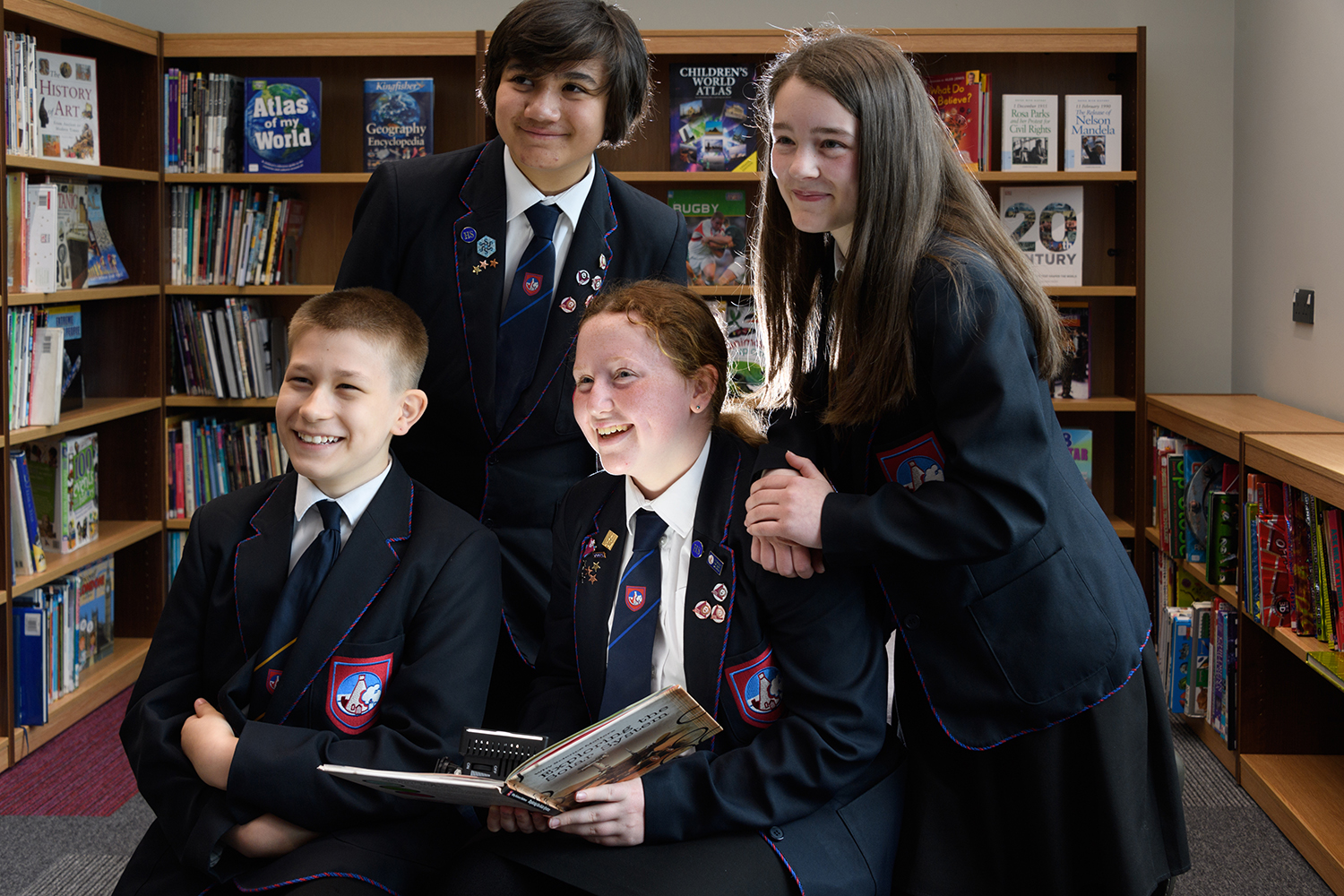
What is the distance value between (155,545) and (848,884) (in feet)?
10.3

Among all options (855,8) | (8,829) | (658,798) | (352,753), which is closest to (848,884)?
(658,798)

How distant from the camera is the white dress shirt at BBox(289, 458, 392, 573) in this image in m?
1.55

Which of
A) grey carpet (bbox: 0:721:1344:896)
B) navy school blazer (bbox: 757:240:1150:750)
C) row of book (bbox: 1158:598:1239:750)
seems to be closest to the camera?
navy school blazer (bbox: 757:240:1150:750)

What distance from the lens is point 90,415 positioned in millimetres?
3283

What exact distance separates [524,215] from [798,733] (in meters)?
0.91

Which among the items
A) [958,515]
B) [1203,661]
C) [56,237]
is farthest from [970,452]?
[56,237]

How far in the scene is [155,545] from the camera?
3.75 metres

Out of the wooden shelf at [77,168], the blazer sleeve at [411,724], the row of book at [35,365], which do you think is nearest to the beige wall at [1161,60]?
the wooden shelf at [77,168]

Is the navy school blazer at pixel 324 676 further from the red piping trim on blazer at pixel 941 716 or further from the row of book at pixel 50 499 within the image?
the row of book at pixel 50 499

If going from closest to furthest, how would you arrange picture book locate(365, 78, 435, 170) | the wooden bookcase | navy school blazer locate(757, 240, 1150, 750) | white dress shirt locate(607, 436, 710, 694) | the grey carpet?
1. navy school blazer locate(757, 240, 1150, 750)
2. white dress shirt locate(607, 436, 710, 694)
3. the grey carpet
4. the wooden bookcase
5. picture book locate(365, 78, 435, 170)

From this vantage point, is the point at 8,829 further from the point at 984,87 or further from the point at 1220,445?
the point at 984,87

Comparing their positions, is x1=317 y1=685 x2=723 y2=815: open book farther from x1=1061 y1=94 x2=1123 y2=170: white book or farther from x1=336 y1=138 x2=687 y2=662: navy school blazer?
x1=1061 y1=94 x2=1123 y2=170: white book

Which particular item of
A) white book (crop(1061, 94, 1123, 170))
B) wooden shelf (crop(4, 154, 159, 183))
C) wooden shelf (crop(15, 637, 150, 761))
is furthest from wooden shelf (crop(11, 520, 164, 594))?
white book (crop(1061, 94, 1123, 170))

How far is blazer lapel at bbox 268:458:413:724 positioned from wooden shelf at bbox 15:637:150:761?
65.5 inches
